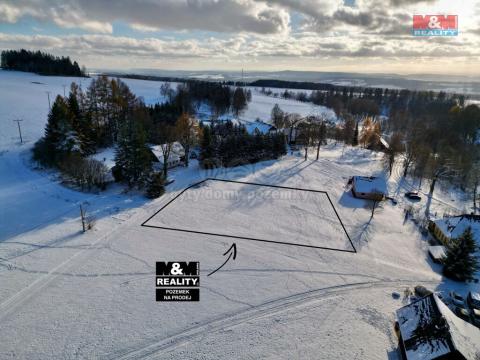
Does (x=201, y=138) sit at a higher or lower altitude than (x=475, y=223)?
higher

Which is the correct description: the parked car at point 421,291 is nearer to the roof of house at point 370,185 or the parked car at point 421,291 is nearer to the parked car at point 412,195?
the roof of house at point 370,185

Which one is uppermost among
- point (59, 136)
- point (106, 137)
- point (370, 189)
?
point (59, 136)

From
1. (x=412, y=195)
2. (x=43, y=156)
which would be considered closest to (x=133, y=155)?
(x=43, y=156)

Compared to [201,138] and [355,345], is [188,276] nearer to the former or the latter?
[355,345]

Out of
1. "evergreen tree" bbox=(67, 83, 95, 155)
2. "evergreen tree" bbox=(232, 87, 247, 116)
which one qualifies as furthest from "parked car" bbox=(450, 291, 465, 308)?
"evergreen tree" bbox=(232, 87, 247, 116)

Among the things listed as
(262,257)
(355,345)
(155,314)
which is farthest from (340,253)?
(155,314)

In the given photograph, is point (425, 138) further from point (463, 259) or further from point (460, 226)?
point (463, 259)
